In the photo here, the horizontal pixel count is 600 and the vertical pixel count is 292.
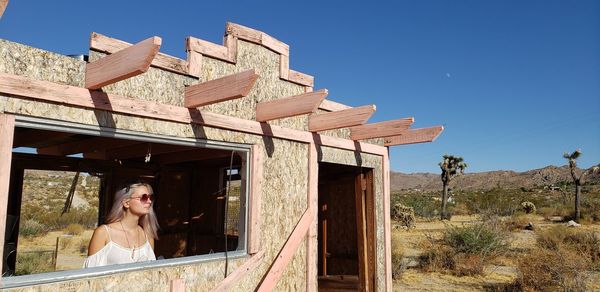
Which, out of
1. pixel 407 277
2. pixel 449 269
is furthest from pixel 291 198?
pixel 449 269

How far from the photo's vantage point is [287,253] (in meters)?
5.48

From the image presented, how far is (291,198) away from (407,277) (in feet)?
24.4

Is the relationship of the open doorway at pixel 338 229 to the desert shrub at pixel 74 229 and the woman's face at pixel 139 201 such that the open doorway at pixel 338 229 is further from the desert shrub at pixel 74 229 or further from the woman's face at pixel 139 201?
the desert shrub at pixel 74 229

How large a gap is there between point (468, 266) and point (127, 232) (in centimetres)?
1001

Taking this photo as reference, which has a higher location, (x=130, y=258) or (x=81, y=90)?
(x=81, y=90)

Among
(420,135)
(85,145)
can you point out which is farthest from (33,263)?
(420,135)

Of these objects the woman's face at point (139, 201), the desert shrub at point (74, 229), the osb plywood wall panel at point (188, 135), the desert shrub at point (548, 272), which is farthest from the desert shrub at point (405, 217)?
the woman's face at point (139, 201)

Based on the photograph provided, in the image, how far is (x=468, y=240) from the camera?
46.2 feet

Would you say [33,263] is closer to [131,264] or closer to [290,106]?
[131,264]

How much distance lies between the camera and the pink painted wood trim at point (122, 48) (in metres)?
3.98

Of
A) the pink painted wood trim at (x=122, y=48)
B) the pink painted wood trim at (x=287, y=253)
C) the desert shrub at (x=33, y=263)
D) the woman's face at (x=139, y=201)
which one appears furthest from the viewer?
the desert shrub at (x=33, y=263)

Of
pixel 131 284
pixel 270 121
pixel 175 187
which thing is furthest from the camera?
pixel 175 187

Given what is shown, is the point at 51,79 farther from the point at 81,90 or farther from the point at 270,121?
the point at 270,121

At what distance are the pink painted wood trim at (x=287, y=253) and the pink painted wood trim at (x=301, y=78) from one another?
1.72 meters
